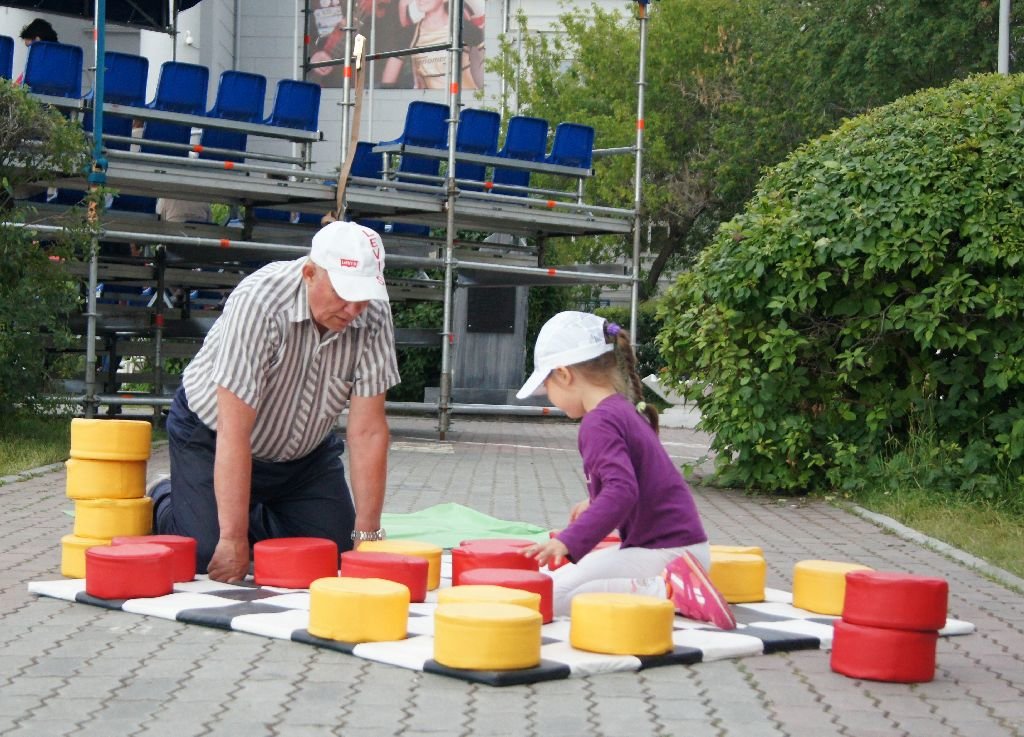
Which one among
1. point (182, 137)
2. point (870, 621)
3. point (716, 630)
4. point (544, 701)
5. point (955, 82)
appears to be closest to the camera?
point (544, 701)

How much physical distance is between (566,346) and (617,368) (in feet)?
0.79

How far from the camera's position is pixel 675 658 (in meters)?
4.93

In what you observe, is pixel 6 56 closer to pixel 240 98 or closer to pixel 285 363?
pixel 240 98

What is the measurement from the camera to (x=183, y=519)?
6.47 m

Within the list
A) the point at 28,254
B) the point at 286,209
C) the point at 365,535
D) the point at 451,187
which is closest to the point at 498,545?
the point at 365,535

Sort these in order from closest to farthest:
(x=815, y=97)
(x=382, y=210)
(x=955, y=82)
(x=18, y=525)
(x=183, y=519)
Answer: (x=183, y=519)
(x=18, y=525)
(x=955, y=82)
(x=382, y=210)
(x=815, y=97)

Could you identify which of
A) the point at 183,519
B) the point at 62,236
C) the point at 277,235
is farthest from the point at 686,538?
the point at 277,235

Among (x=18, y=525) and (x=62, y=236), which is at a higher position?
(x=62, y=236)

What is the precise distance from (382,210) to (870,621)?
11776 mm

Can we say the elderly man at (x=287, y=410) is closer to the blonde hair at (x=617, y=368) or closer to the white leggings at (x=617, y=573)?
the blonde hair at (x=617, y=368)

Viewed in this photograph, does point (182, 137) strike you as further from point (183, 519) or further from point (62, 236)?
point (183, 519)

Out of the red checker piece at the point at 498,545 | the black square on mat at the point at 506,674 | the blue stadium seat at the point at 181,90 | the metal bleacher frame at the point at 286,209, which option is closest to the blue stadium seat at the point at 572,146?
the metal bleacher frame at the point at 286,209

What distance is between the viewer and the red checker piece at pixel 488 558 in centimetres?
595

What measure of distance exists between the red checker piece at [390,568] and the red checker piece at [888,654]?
1750 mm
